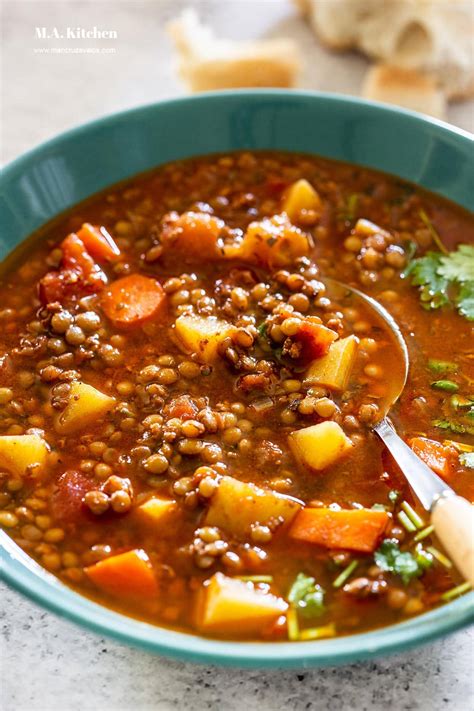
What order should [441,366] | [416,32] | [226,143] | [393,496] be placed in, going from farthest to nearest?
[416,32], [226,143], [441,366], [393,496]

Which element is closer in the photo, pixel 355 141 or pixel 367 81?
pixel 355 141

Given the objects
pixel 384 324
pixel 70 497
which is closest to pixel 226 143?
pixel 384 324

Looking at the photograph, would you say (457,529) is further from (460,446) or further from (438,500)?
(460,446)

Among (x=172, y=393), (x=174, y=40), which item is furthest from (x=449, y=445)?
(x=174, y=40)

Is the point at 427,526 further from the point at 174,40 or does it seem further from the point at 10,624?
the point at 174,40

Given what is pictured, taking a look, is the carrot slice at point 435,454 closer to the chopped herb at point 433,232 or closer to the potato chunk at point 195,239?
the chopped herb at point 433,232
